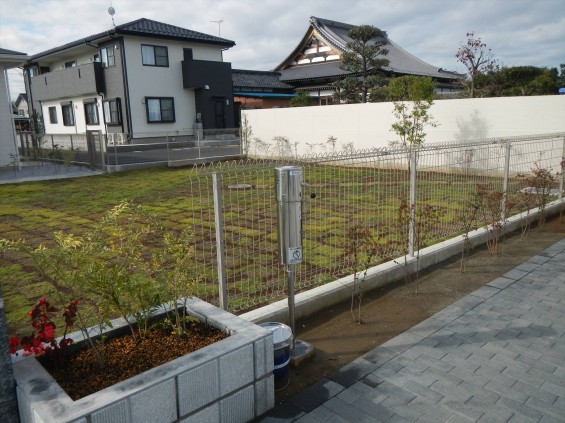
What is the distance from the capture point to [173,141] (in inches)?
902

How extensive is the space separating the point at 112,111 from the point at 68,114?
6.16 metres

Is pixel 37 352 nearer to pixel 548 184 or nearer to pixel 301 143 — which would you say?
pixel 548 184

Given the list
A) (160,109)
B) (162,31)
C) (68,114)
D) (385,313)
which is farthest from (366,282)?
(68,114)

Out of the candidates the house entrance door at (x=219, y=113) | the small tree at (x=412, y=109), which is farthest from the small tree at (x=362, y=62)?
the house entrance door at (x=219, y=113)

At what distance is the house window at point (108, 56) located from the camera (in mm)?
22812

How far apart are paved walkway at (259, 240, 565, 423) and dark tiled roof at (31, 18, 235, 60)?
22.3m

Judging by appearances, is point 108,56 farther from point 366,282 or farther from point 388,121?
point 366,282

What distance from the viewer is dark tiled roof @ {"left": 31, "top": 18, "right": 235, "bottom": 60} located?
21844 mm

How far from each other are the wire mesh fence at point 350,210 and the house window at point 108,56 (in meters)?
18.5

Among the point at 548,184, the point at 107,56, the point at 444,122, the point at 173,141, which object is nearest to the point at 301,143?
the point at 444,122

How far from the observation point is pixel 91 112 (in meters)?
25.5

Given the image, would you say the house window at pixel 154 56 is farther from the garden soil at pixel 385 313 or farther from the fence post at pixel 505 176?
the garden soil at pixel 385 313

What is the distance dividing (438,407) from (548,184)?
559 cm

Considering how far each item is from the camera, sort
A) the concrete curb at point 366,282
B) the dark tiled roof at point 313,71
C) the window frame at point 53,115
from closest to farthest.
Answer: the concrete curb at point 366,282, the dark tiled roof at point 313,71, the window frame at point 53,115
